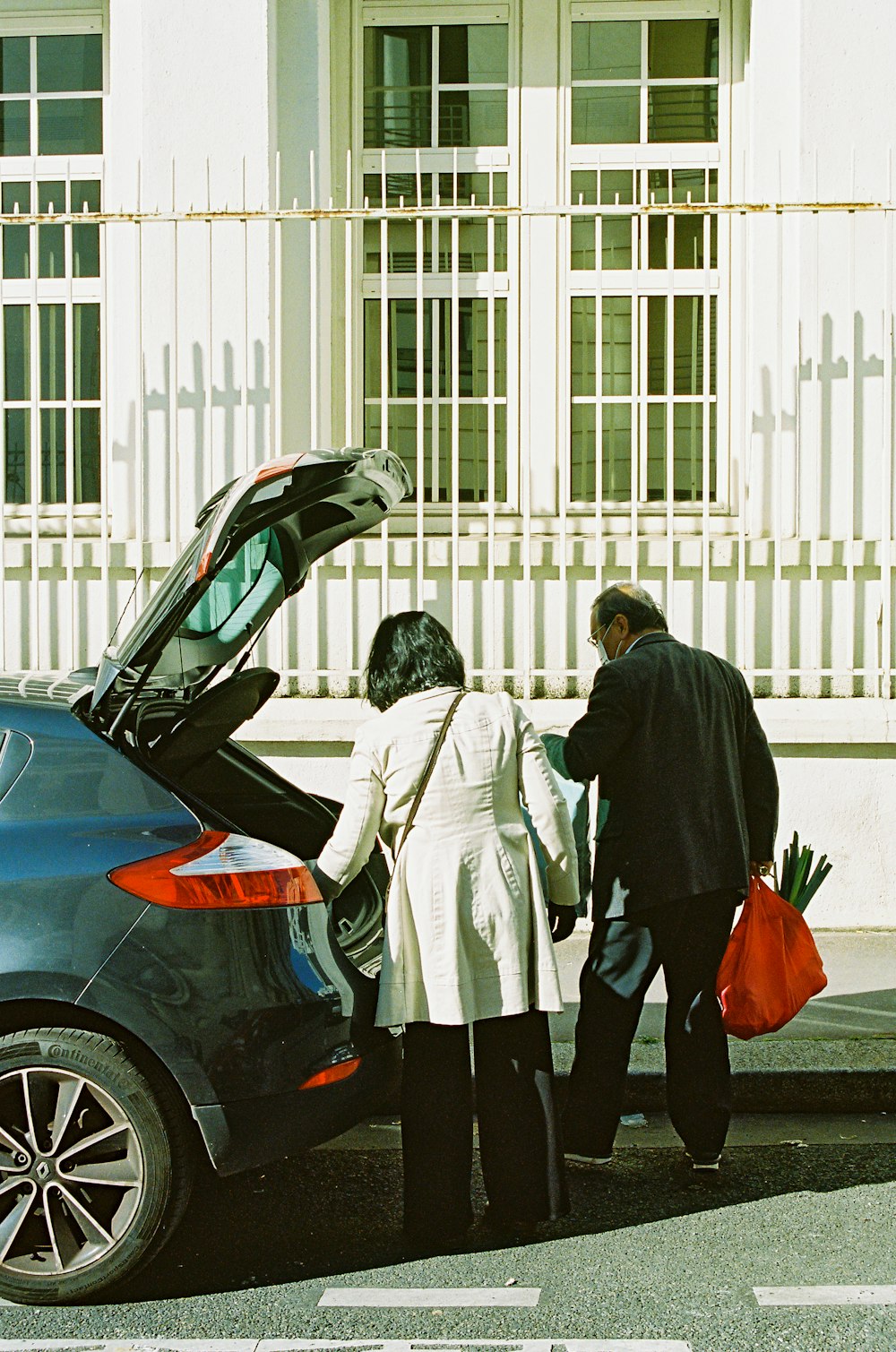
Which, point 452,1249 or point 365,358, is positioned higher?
point 365,358

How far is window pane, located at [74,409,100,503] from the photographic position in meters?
7.96

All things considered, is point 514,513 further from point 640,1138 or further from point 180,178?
point 640,1138

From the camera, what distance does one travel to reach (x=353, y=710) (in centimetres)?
723

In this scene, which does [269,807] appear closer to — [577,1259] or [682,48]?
[577,1259]

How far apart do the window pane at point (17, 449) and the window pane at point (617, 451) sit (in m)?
3.00

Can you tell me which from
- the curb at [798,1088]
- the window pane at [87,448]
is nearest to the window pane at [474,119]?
the window pane at [87,448]

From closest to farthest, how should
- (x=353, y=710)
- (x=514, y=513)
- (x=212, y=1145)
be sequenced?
(x=212, y=1145) < (x=353, y=710) < (x=514, y=513)

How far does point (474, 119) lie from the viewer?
8266 mm

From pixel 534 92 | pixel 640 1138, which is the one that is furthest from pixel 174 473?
pixel 640 1138

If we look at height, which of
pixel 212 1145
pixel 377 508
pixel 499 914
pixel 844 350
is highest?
pixel 844 350

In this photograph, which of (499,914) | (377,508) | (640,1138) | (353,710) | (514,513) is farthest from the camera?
(514,513)

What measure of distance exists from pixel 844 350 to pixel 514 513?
5.84ft

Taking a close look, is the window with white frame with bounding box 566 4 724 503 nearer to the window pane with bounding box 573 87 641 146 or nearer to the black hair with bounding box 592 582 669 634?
the window pane with bounding box 573 87 641 146

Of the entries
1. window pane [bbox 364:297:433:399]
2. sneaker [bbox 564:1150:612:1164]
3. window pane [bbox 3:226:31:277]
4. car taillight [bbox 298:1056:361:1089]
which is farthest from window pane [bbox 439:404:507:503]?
car taillight [bbox 298:1056:361:1089]
